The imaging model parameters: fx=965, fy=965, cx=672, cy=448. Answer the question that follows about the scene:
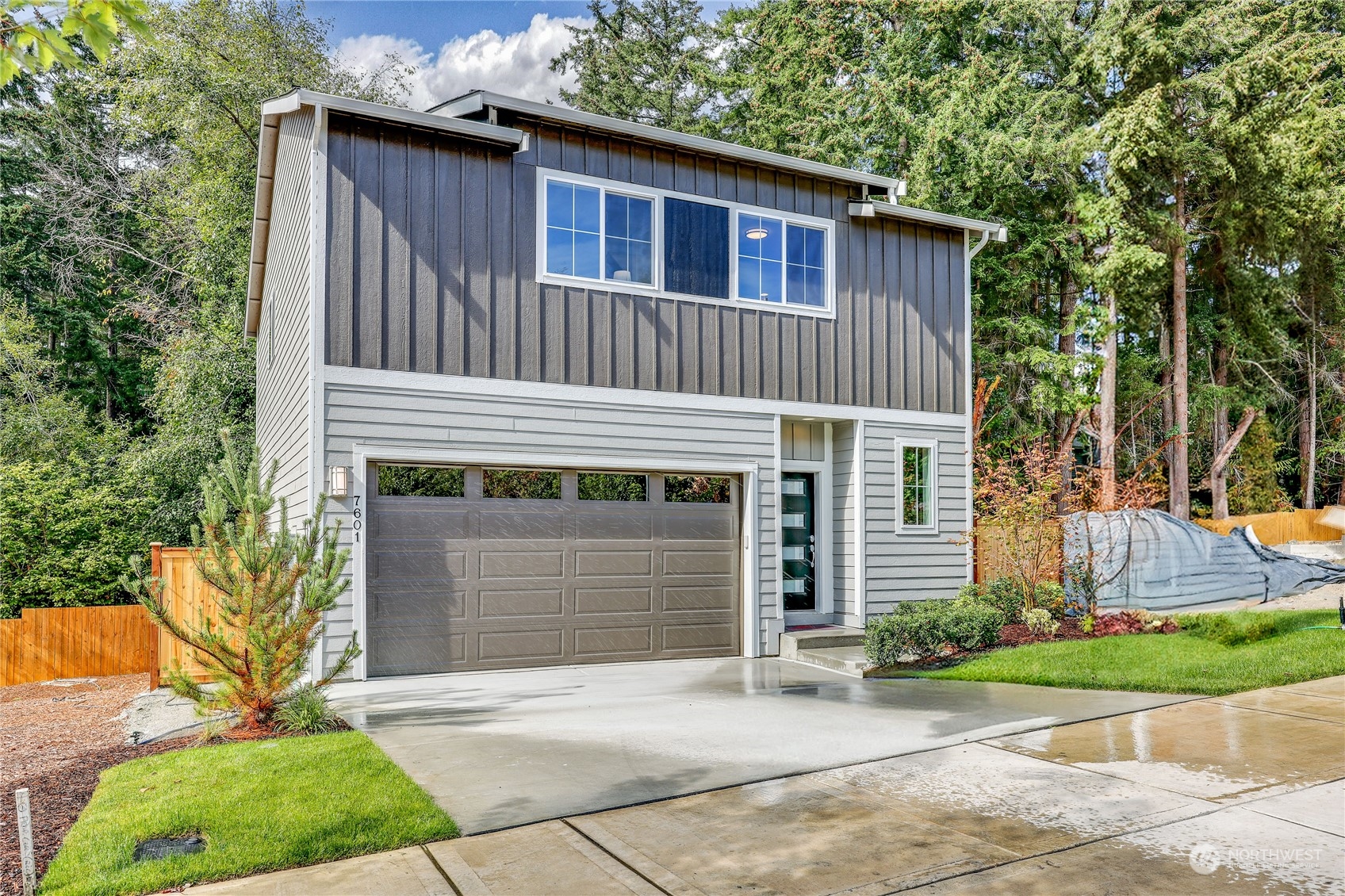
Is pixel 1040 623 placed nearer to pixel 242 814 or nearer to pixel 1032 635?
pixel 1032 635

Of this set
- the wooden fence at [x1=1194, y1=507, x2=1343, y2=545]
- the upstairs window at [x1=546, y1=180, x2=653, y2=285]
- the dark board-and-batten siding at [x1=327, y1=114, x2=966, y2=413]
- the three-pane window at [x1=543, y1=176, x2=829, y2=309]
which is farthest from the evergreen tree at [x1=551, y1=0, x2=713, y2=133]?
the upstairs window at [x1=546, y1=180, x2=653, y2=285]

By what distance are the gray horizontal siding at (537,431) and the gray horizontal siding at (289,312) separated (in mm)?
514

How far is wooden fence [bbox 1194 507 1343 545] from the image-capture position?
2167 cm

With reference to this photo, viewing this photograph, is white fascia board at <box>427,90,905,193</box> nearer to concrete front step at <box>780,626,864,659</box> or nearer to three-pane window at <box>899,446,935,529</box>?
three-pane window at <box>899,446,935,529</box>

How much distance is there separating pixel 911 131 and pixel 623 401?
12.6 meters

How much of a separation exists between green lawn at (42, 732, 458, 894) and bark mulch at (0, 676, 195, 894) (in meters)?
0.14

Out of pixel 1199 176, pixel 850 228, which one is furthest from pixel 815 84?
pixel 850 228

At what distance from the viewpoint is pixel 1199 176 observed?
66.4 feet

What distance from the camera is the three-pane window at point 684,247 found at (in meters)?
10.4

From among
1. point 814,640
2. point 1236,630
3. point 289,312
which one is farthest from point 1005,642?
point 289,312

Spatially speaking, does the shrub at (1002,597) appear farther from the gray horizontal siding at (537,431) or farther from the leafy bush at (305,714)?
the leafy bush at (305,714)

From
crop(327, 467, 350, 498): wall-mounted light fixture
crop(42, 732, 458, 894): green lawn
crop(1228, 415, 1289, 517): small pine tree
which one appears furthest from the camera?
crop(1228, 415, 1289, 517): small pine tree

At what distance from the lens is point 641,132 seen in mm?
10570

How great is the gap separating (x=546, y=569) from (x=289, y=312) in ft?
14.0
